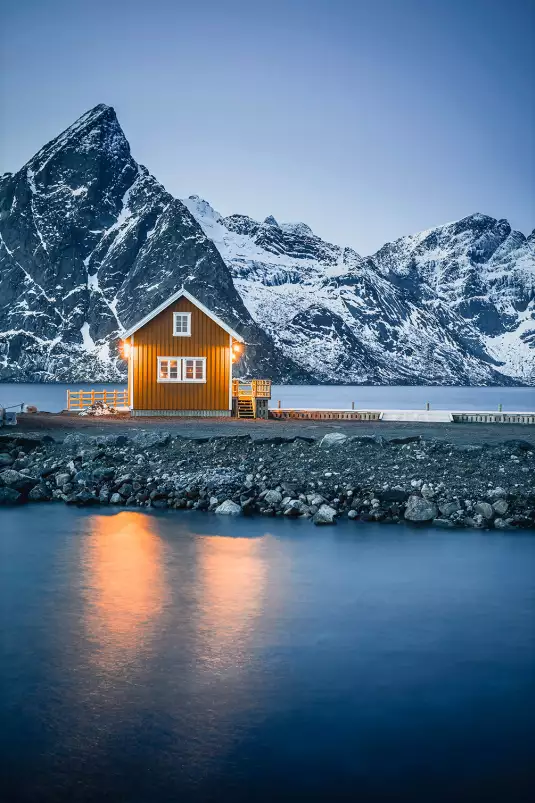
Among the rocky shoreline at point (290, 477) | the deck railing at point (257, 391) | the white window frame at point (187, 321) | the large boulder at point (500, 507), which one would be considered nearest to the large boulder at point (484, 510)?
the rocky shoreline at point (290, 477)

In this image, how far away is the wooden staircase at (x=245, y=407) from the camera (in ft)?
150

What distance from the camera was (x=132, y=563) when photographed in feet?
58.1

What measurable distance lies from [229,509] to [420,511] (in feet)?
16.9

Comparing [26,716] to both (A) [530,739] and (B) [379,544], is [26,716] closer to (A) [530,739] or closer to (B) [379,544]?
(A) [530,739]

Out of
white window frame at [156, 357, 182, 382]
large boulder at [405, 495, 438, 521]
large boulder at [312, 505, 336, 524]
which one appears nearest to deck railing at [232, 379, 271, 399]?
white window frame at [156, 357, 182, 382]

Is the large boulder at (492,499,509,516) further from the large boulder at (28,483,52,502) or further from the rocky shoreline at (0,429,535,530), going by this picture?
the large boulder at (28,483,52,502)

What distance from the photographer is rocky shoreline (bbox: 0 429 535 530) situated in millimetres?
20812

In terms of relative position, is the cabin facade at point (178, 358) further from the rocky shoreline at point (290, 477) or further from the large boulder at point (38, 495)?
the large boulder at point (38, 495)

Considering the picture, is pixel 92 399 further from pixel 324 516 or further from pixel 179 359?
pixel 324 516

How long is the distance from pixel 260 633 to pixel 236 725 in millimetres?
3573

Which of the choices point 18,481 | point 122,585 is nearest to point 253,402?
point 18,481

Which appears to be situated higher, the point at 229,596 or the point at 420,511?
the point at 420,511

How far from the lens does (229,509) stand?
21.5 m

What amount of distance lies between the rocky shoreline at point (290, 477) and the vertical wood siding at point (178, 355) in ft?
49.9
